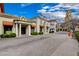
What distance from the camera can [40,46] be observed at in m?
5.80

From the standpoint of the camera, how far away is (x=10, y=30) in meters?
6.04

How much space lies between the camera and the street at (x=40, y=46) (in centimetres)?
560

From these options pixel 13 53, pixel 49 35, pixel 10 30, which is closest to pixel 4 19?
pixel 10 30

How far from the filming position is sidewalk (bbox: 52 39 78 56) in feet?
18.2

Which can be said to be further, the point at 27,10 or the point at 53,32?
the point at 53,32

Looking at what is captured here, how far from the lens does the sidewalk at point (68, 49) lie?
5.55m

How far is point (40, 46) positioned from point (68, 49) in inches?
29.1

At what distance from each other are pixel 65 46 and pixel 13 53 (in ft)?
4.53

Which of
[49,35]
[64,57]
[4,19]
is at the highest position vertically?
[4,19]

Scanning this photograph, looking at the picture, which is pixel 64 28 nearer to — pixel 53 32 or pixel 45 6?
pixel 53 32

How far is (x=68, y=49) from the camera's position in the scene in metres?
5.69

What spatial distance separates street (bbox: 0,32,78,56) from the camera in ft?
18.4

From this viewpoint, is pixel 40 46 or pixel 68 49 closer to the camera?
pixel 68 49

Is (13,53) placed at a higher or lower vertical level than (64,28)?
lower
